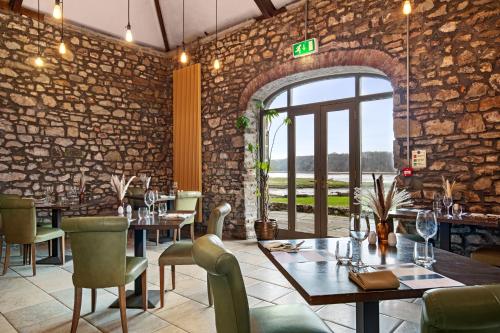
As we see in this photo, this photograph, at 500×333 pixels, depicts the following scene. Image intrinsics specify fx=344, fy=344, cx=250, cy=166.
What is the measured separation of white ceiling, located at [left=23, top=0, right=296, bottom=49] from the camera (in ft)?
19.7

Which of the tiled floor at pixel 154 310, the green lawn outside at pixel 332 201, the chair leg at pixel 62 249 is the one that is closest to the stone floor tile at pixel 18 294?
the tiled floor at pixel 154 310

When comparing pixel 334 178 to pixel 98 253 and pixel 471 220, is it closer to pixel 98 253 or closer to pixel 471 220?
pixel 471 220

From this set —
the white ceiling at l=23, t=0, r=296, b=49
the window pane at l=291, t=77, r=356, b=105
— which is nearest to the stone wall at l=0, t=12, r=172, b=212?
the white ceiling at l=23, t=0, r=296, b=49

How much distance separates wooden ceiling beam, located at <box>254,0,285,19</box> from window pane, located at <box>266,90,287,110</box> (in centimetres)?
134

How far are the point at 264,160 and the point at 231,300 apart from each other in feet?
17.3

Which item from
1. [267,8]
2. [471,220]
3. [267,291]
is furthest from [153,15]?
[471,220]

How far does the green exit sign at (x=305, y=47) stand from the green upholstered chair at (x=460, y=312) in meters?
4.78

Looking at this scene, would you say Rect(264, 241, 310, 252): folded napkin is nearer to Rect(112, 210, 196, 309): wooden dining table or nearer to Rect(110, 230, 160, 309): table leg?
Rect(112, 210, 196, 309): wooden dining table

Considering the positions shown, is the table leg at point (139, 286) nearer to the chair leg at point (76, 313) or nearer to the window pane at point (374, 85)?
the chair leg at point (76, 313)

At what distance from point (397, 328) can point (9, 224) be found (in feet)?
13.8

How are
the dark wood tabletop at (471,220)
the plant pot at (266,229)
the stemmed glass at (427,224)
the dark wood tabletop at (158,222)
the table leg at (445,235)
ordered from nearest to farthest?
the stemmed glass at (427,224) → the dark wood tabletop at (158,222) → the dark wood tabletop at (471,220) → the table leg at (445,235) → the plant pot at (266,229)

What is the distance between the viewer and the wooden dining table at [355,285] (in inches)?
53.6

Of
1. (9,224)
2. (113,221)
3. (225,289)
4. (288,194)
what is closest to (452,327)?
(225,289)

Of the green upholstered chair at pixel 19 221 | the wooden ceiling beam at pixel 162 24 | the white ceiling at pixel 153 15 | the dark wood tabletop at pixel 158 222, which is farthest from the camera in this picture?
the wooden ceiling beam at pixel 162 24
